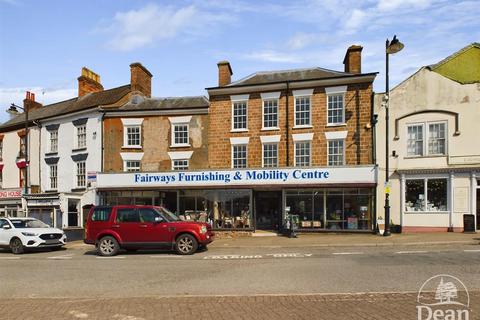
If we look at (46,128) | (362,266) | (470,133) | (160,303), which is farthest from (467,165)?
(46,128)

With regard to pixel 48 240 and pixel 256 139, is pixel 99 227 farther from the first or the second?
pixel 256 139

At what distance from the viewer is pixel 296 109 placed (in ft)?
81.4

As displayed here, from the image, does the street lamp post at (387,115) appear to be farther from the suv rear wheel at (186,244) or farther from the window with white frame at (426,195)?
the suv rear wheel at (186,244)

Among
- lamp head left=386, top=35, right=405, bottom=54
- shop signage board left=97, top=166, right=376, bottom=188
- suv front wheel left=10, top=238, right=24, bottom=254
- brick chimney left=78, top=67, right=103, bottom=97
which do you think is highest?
brick chimney left=78, top=67, right=103, bottom=97

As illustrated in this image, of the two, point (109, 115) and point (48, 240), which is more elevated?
point (109, 115)

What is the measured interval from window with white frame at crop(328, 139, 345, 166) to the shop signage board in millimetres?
1742

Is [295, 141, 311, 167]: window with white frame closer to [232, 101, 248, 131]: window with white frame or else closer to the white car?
[232, 101, 248, 131]: window with white frame

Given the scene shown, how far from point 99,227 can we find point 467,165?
17178 millimetres

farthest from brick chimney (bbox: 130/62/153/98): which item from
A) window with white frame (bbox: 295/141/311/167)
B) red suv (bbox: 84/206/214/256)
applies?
red suv (bbox: 84/206/214/256)

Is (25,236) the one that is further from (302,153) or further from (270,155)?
(302,153)

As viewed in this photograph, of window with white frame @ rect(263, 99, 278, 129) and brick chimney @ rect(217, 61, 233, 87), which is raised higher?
brick chimney @ rect(217, 61, 233, 87)

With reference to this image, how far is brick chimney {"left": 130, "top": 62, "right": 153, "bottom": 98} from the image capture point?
29.8 meters

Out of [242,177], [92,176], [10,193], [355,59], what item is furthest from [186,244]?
[10,193]

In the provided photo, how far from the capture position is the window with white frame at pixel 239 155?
25609 millimetres
